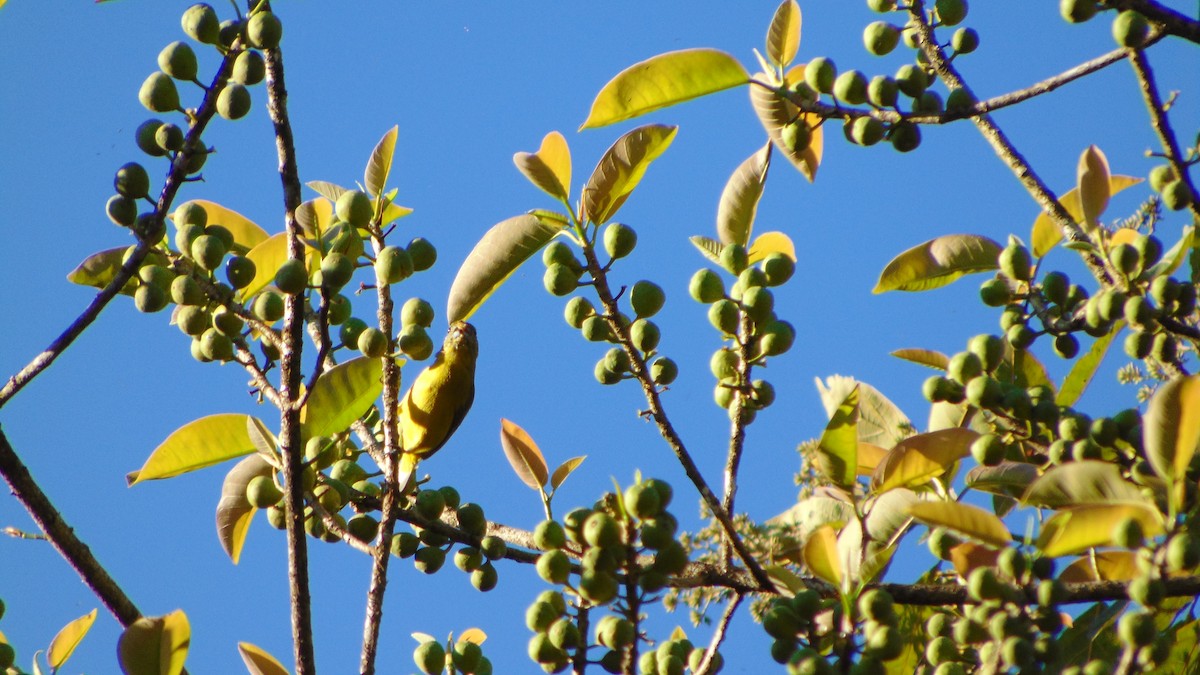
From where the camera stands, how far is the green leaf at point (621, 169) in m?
2.04

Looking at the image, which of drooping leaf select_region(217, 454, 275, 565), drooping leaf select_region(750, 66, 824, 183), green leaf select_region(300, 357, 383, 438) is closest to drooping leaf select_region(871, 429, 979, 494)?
drooping leaf select_region(750, 66, 824, 183)

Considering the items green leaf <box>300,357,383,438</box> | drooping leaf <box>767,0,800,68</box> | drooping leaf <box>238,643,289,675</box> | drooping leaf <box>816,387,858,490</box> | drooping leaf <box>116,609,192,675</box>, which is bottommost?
drooping leaf <box>116,609,192,675</box>

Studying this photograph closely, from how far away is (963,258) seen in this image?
235 centimetres

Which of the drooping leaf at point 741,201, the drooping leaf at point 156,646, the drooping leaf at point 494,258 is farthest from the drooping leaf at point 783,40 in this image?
the drooping leaf at point 156,646

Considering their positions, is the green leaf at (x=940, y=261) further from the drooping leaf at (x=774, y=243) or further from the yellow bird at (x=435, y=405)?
the yellow bird at (x=435, y=405)

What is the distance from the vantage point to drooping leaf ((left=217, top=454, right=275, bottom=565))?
215 centimetres

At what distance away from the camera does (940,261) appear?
7.73 feet

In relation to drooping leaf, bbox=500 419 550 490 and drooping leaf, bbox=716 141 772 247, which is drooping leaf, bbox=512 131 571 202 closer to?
drooping leaf, bbox=716 141 772 247

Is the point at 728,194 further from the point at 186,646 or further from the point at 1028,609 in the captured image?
the point at 186,646

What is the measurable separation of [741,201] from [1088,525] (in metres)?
0.88

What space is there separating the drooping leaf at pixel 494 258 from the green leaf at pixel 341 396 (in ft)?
0.60

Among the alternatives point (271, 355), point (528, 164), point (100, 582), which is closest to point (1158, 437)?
point (528, 164)

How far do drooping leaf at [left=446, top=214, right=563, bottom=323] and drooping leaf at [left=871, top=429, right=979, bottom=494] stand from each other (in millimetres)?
712

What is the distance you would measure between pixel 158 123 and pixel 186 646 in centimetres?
83
